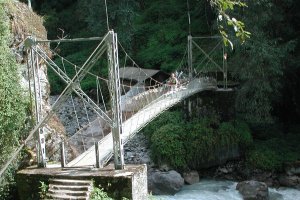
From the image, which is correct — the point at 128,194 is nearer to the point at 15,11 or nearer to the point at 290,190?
the point at 15,11

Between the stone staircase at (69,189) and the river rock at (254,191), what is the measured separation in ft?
15.6

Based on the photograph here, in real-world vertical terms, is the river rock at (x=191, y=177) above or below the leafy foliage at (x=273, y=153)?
below

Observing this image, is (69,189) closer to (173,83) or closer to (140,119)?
(140,119)

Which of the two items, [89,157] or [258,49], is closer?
[89,157]

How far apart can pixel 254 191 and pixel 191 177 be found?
188 cm

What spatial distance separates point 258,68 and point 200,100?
246 cm

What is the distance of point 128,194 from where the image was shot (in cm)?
638

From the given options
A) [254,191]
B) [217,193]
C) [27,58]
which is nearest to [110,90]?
[27,58]

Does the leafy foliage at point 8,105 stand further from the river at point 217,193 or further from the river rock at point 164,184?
the river rock at point 164,184

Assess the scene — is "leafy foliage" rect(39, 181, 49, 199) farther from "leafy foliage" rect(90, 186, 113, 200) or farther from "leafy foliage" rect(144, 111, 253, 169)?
"leafy foliage" rect(144, 111, 253, 169)

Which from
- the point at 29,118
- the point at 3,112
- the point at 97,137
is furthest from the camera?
the point at 97,137

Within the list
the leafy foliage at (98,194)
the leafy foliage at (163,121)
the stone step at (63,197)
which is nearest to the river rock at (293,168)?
the leafy foliage at (163,121)

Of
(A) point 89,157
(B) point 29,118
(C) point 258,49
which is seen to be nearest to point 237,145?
(C) point 258,49

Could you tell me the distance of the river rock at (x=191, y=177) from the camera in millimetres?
11148
